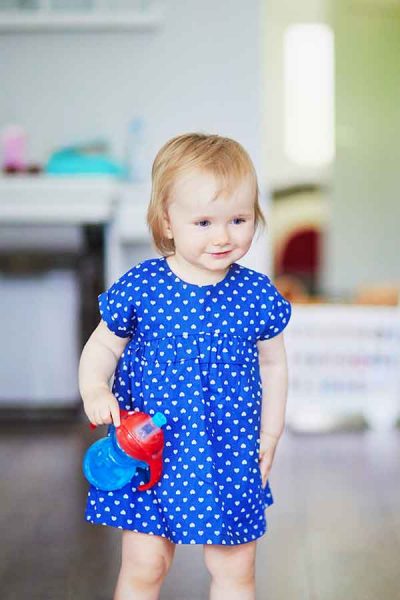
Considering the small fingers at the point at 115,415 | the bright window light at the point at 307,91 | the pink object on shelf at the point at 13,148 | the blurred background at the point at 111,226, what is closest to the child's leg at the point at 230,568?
the small fingers at the point at 115,415

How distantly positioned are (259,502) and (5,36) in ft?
8.41

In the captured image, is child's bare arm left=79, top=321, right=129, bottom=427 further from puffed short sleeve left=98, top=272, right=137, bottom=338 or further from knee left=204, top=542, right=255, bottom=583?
knee left=204, top=542, right=255, bottom=583

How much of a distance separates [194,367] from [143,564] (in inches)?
11.4

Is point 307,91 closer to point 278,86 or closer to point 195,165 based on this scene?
point 278,86

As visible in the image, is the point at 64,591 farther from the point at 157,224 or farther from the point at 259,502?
the point at 157,224

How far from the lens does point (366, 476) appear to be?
7.88 ft

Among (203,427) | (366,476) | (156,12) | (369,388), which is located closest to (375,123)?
(156,12)

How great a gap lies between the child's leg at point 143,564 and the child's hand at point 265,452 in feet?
0.54

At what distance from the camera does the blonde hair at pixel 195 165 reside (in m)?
1.24

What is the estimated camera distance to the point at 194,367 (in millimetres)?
1272

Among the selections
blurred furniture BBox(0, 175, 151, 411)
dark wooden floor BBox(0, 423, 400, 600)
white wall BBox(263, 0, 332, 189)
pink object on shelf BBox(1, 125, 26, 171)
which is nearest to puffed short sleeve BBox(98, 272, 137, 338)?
dark wooden floor BBox(0, 423, 400, 600)

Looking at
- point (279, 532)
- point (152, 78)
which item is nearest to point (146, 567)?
point (279, 532)

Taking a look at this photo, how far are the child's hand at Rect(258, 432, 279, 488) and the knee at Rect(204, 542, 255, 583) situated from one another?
0.10 meters

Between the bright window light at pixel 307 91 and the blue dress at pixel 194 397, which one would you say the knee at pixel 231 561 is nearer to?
the blue dress at pixel 194 397
